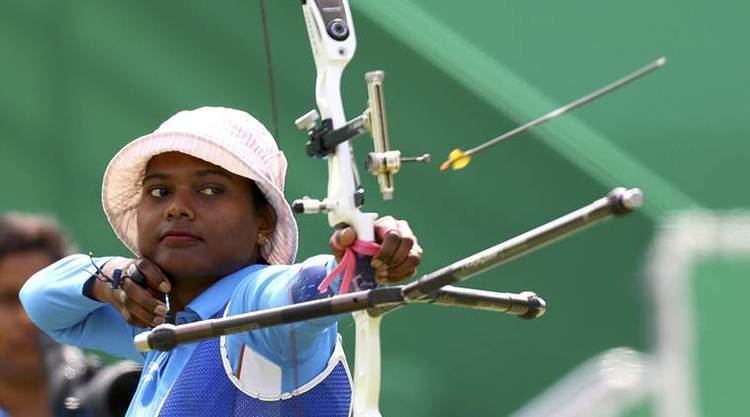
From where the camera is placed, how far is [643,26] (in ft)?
13.1

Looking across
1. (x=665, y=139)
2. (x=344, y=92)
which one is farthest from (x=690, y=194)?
(x=344, y=92)

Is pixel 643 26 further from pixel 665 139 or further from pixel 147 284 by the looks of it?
pixel 147 284

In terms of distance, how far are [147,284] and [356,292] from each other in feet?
1.88

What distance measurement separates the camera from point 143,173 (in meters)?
2.65

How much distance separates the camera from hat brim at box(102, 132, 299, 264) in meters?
2.49

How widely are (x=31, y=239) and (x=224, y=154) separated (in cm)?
106

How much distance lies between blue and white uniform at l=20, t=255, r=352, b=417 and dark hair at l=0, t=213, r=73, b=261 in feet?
2.93

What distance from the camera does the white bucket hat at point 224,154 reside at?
250 centimetres

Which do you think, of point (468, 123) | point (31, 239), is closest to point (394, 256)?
point (31, 239)

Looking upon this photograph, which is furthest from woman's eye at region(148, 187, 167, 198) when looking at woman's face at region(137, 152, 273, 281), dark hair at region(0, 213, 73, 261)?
dark hair at region(0, 213, 73, 261)

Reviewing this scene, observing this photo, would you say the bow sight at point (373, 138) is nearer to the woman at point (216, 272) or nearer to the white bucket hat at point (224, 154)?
the woman at point (216, 272)

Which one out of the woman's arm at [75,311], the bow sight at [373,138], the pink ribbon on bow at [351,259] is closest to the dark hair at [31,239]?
the woman's arm at [75,311]

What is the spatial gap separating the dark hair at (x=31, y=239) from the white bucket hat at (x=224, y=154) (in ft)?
2.41

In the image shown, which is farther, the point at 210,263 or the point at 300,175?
the point at 300,175
